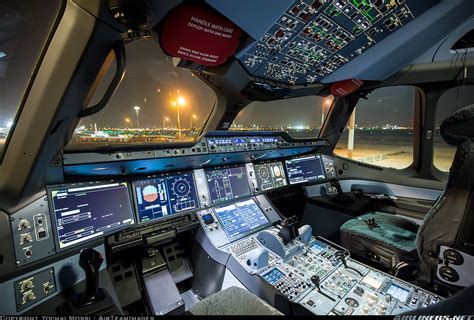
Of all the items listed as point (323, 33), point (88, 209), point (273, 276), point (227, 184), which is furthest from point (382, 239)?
point (88, 209)

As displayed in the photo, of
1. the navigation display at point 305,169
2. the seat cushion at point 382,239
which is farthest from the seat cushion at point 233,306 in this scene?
the navigation display at point 305,169

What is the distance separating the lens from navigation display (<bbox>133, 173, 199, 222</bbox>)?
5.27 feet

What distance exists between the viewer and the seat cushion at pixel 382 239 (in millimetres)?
1703

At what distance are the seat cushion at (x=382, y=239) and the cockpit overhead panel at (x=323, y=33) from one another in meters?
1.66

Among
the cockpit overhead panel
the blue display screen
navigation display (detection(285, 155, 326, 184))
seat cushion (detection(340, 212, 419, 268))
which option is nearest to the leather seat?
seat cushion (detection(340, 212, 419, 268))

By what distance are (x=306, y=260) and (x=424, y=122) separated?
2809 mm

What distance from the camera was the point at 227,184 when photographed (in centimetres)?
210

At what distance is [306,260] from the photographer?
5.17 ft

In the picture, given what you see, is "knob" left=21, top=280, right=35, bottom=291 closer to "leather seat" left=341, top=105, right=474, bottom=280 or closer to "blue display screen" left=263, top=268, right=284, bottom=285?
"blue display screen" left=263, top=268, right=284, bottom=285

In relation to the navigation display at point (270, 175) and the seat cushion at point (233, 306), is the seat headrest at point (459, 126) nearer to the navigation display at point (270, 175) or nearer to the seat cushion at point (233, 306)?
the seat cushion at point (233, 306)

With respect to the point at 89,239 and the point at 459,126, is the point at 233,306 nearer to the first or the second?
the point at 89,239

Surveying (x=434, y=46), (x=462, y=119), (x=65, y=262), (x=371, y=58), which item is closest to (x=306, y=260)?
(x=462, y=119)

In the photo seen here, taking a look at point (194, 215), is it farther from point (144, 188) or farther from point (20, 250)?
point (20, 250)

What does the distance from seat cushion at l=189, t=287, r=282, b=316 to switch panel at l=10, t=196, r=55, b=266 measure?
856 millimetres
